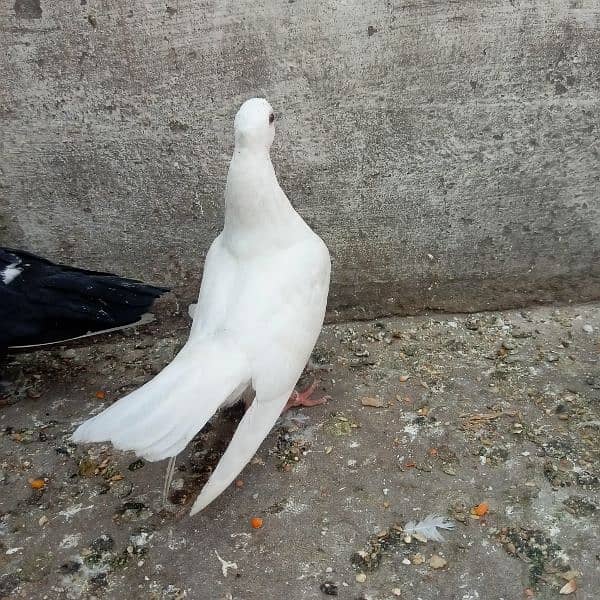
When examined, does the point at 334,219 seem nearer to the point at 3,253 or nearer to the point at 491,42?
the point at 491,42

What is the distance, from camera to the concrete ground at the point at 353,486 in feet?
6.35

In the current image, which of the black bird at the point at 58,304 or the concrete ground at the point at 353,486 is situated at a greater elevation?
the black bird at the point at 58,304

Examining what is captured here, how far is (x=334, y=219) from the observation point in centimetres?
284

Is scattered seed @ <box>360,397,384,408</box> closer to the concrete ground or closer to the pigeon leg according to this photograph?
the concrete ground

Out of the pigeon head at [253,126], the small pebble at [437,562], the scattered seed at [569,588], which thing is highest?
the pigeon head at [253,126]

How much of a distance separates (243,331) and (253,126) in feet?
2.21

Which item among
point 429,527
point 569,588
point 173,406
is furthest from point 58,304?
point 569,588

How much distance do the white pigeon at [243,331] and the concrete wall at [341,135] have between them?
507 millimetres

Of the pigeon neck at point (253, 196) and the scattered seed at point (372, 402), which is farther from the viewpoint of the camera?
the scattered seed at point (372, 402)

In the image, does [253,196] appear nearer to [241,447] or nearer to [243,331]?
[243,331]

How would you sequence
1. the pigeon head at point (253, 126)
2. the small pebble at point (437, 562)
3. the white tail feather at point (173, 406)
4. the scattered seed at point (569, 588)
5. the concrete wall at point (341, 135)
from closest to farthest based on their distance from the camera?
the white tail feather at point (173, 406) < the scattered seed at point (569, 588) < the small pebble at point (437, 562) < the pigeon head at point (253, 126) < the concrete wall at point (341, 135)

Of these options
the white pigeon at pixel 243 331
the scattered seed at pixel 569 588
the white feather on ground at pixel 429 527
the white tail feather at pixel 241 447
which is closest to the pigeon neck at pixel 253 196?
the white pigeon at pixel 243 331

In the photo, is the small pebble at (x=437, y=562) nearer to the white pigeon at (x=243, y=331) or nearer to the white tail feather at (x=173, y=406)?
the white pigeon at (x=243, y=331)

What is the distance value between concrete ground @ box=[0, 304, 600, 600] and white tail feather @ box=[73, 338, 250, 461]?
0.50m
